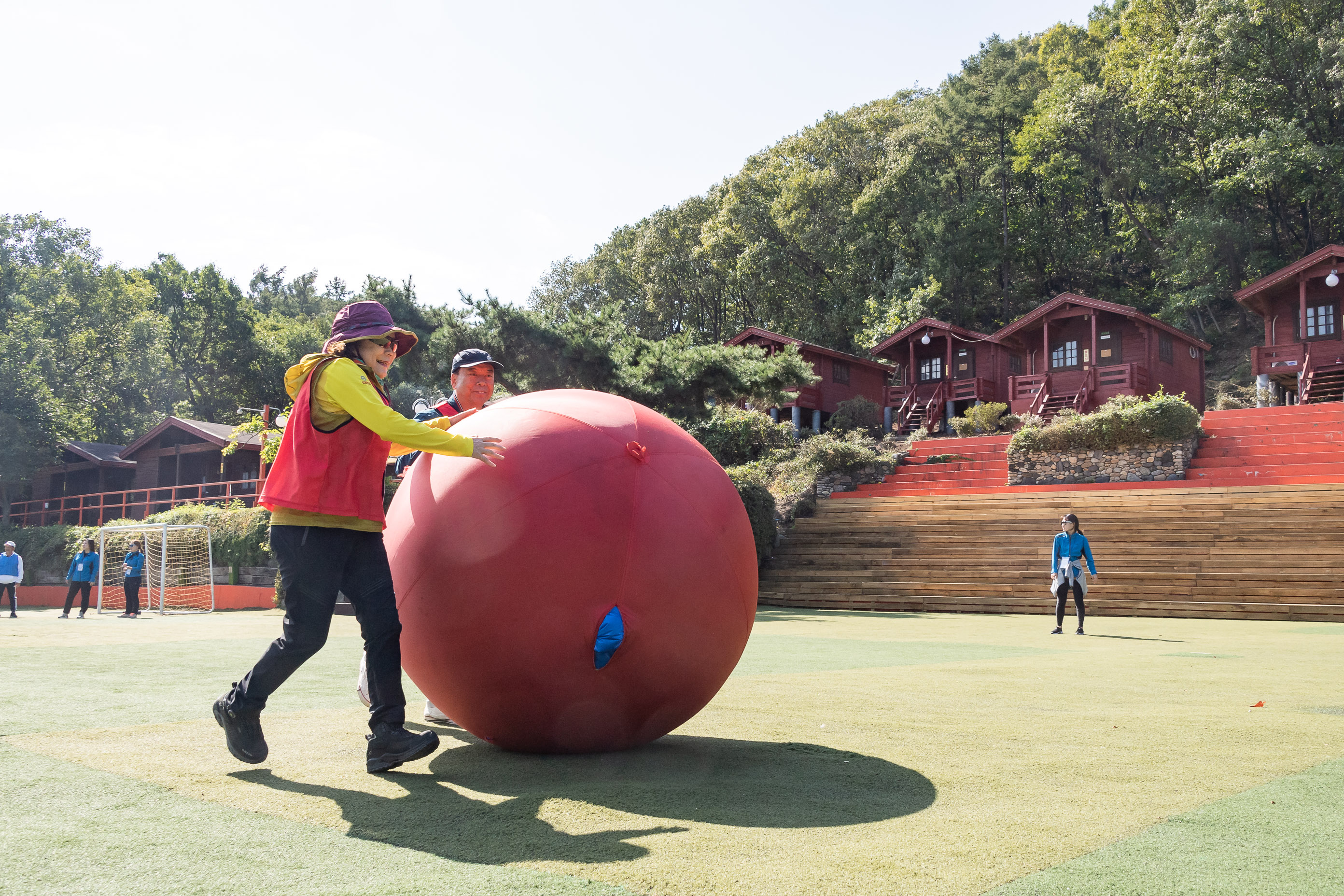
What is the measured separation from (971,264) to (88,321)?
165 feet

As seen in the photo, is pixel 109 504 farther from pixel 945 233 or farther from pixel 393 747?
pixel 393 747

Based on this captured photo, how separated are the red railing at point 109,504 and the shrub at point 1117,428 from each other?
27.3m

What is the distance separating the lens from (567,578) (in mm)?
4086

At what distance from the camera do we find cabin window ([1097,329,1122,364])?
3684 centimetres

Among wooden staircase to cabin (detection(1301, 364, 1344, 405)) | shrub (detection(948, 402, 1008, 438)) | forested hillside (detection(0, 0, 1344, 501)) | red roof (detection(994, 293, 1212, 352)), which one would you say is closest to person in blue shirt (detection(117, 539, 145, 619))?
forested hillside (detection(0, 0, 1344, 501))

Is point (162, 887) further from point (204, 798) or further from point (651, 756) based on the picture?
point (651, 756)

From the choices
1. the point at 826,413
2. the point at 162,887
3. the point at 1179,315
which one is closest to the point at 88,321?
the point at 826,413

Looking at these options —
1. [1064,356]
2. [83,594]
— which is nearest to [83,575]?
[83,594]

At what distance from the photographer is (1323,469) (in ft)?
70.5

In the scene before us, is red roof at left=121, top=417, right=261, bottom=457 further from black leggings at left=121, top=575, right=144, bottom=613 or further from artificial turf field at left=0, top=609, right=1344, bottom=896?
artificial turf field at left=0, top=609, right=1344, bottom=896

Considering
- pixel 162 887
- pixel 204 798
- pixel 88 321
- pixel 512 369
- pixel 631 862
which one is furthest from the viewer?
pixel 88 321

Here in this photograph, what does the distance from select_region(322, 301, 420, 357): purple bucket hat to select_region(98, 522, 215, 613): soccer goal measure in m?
24.1

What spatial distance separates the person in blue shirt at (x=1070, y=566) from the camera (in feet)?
42.0

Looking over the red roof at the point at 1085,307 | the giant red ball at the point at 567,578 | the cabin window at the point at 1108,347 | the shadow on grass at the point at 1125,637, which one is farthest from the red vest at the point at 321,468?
the cabin window at the point at 1108,347
